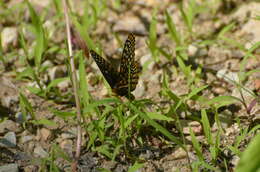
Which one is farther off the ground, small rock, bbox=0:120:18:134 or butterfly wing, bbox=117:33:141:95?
butterfly wing, bbox=117:33:141:95

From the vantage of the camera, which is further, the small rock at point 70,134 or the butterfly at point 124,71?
the small rock at point 70,134

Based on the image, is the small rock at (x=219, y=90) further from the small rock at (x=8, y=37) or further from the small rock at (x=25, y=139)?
the small rock at (x=8, y=37)

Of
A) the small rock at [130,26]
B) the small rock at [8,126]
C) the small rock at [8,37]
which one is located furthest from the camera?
the small rock at [130,26]

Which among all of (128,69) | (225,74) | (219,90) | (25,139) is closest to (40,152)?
(25,139)

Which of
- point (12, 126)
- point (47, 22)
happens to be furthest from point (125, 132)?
point (47, 22)

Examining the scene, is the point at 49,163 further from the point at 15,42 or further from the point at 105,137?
the point at 15,42

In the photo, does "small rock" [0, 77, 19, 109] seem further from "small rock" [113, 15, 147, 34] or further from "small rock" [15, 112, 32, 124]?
"small rock" [113, 15, 147, 34]

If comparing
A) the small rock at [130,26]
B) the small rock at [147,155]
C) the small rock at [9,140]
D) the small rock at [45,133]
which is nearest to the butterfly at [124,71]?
the small rock at [147,155]

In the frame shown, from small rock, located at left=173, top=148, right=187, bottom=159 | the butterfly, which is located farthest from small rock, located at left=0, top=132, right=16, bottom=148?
small rock, located at left=173, top=148, right=187, bottom=159
